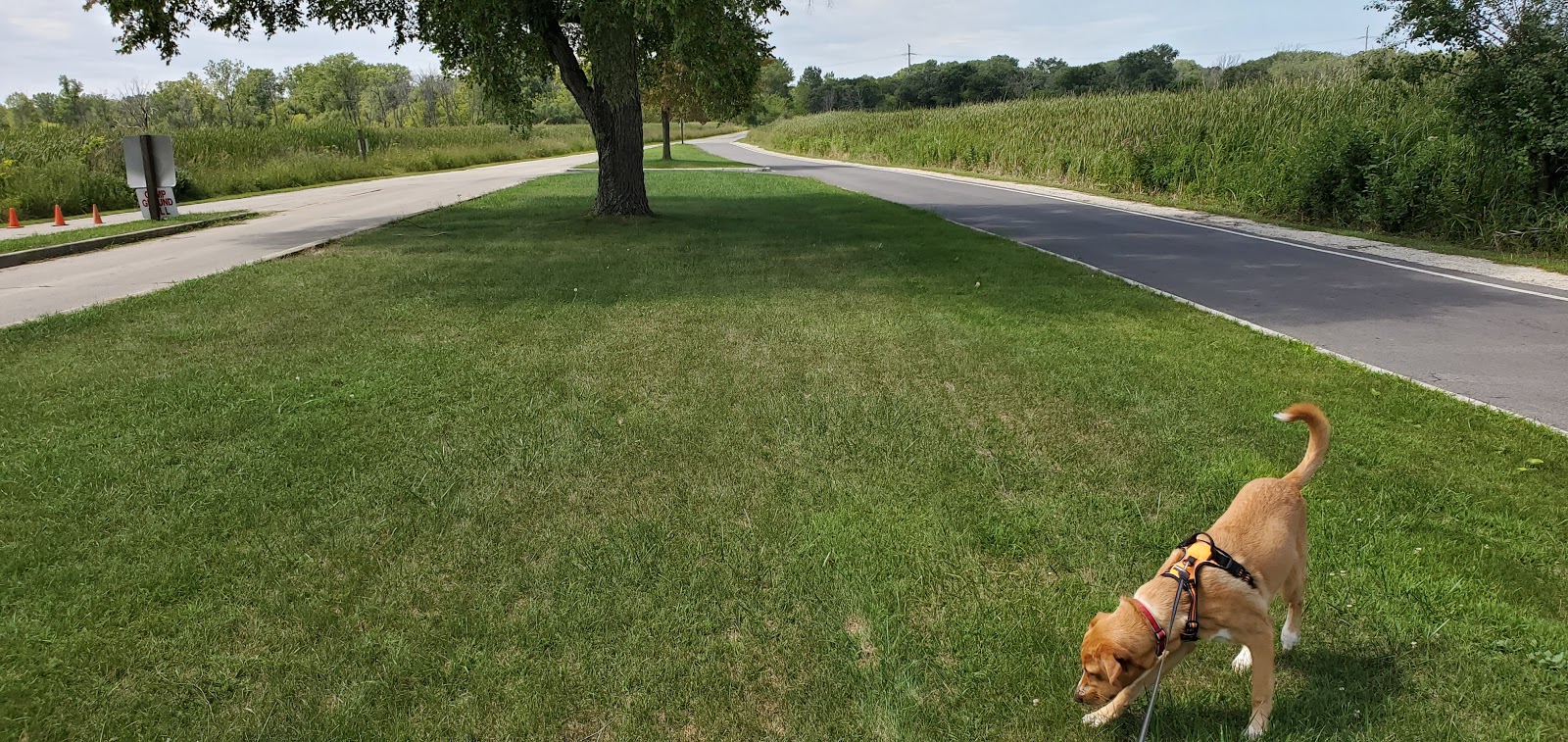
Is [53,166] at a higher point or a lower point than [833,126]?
lower

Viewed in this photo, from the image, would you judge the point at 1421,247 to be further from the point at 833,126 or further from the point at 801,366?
the point at 833,126

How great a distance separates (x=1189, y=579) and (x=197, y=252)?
1528 centimetres

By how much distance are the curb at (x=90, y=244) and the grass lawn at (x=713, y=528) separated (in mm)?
6991

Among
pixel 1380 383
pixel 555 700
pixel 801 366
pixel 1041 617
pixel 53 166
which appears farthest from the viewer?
pixel 53 166

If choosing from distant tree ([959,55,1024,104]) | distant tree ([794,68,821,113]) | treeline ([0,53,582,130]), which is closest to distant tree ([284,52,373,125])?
treeline ([0,53,582,130])

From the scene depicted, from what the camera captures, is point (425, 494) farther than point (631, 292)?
No

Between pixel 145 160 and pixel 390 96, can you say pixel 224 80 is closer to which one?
pixel 390 96

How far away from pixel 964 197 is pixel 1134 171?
475cm

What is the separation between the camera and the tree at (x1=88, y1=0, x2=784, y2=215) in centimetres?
1254

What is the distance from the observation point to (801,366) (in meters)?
6.34

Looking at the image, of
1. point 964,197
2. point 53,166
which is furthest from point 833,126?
point 53,166

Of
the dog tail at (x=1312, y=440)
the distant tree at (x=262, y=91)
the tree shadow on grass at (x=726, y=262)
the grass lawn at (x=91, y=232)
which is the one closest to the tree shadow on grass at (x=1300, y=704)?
the dog tail at (x=1312, y=440)

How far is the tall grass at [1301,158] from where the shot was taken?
508 inches

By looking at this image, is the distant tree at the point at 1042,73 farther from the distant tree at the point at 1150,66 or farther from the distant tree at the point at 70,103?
the distant tree at the point at 70,103
